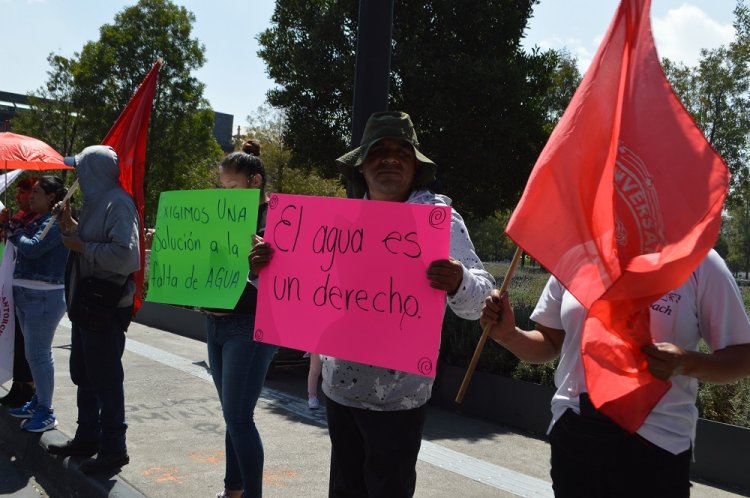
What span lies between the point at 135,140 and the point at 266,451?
2.34m

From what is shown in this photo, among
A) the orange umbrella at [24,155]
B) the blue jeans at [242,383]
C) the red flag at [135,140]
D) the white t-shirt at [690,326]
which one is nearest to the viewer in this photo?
the white t-shirt at [690,326]

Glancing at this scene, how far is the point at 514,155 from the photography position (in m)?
13.6

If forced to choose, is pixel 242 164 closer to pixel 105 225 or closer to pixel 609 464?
pixel 105 225

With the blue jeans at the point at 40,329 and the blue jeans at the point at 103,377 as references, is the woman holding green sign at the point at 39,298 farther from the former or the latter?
the blue jeans at the point at 103,377

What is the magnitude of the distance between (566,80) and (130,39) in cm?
1556

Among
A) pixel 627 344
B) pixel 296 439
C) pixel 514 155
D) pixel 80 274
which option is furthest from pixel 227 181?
pixel 514 155

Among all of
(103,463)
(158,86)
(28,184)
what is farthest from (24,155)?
(158,86)

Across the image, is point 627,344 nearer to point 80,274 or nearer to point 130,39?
point 80,274

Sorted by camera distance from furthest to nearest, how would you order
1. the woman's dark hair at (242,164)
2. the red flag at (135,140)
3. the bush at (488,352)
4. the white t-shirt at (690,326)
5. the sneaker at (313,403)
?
1. the sneaker at (313,403)
2. the bush at (488,352)
3. the red flag at (135,140)
4. the woman's dark hair at (242,164)
5. the white t-shirt at (690,326)

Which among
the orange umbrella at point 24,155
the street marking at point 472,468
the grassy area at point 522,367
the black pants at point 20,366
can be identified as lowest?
the street marking at point 472,468

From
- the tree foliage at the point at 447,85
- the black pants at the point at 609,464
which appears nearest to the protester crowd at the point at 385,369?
the black pants at the point at 609,464

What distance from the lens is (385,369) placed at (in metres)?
2.61

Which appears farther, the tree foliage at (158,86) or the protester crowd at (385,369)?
the tree foliage at (158,86)

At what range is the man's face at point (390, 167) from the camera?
105 inches
